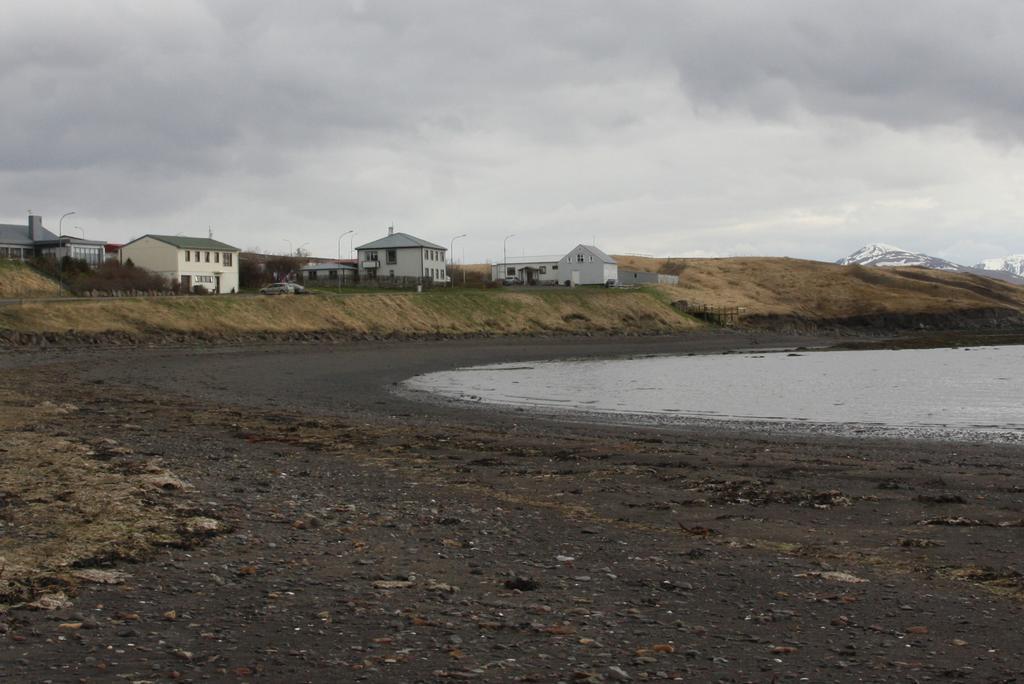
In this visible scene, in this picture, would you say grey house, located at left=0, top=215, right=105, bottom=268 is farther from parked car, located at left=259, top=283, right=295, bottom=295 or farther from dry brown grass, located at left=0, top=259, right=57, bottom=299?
parked car, located at left=259, top=283, right=295, bottom=295

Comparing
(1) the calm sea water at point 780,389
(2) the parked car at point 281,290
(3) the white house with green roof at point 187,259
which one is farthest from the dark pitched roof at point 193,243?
(1) the calm sea water at point 780,389

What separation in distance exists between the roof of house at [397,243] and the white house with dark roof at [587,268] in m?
22.1

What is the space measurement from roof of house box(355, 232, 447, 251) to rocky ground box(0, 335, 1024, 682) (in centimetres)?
9399

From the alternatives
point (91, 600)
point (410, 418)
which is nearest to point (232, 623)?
point (91, 600)

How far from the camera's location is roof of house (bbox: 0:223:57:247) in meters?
97.6

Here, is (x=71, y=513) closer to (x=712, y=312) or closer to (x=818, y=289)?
(x=712, y=312)

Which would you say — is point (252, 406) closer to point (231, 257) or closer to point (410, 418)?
point (410, 418)

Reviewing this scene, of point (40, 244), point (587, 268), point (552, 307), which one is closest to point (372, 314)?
point (552, 307)

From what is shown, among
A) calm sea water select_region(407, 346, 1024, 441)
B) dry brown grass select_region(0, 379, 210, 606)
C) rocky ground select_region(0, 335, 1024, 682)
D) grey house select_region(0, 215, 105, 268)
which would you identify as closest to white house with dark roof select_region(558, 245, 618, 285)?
grey house select_region(0, 215, 105, 268)

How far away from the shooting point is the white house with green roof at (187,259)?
89000 mm

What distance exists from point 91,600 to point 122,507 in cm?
359

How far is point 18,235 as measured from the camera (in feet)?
326

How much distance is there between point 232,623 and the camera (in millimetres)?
8047

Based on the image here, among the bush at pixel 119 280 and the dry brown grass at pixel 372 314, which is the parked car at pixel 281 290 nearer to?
the dry brown grass at pixel 372 314
